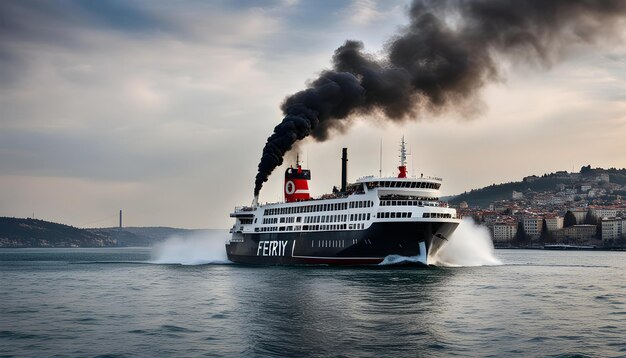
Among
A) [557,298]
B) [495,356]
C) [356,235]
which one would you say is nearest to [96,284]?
[356,235]

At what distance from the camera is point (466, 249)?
84.1 m

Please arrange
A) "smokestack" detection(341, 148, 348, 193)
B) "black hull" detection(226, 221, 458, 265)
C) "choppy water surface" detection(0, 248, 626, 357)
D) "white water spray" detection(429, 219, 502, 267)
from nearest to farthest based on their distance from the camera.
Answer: "choppy water surface" detection(0, 248, 626, 357)
"black hull" detection(226, 221, 458, 265)
"white water spray" detection(429, 219, 502, 267)
"smokestack" detection(341, 148, 348, 193)

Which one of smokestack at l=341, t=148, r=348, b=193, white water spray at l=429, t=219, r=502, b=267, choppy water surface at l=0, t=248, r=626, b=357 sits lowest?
choppy water surface at l=0, t=248, r=626, b=357

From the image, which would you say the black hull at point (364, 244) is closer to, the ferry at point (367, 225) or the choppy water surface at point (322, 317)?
the ferry at point (367, 225)

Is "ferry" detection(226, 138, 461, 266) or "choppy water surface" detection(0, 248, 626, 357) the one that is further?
"ferry" detection(226, 138, 461, 266)

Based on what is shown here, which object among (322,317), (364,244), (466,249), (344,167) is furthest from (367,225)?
(322,317)

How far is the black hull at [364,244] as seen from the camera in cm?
7000

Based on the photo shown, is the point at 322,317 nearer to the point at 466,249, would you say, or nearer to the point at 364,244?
the point at 364,244

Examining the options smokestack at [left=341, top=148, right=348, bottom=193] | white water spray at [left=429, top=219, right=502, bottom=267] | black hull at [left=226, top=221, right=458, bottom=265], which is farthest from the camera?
smokestack at [left=341, top=148, right=348, bottom=193]

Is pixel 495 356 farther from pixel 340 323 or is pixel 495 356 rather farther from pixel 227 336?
pixel 227 336

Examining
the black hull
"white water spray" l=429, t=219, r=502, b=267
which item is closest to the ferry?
the black hull

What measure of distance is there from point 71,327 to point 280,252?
5038cm

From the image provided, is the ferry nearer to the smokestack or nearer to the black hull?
the black hull

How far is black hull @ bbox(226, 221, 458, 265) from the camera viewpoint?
70.0 meters
